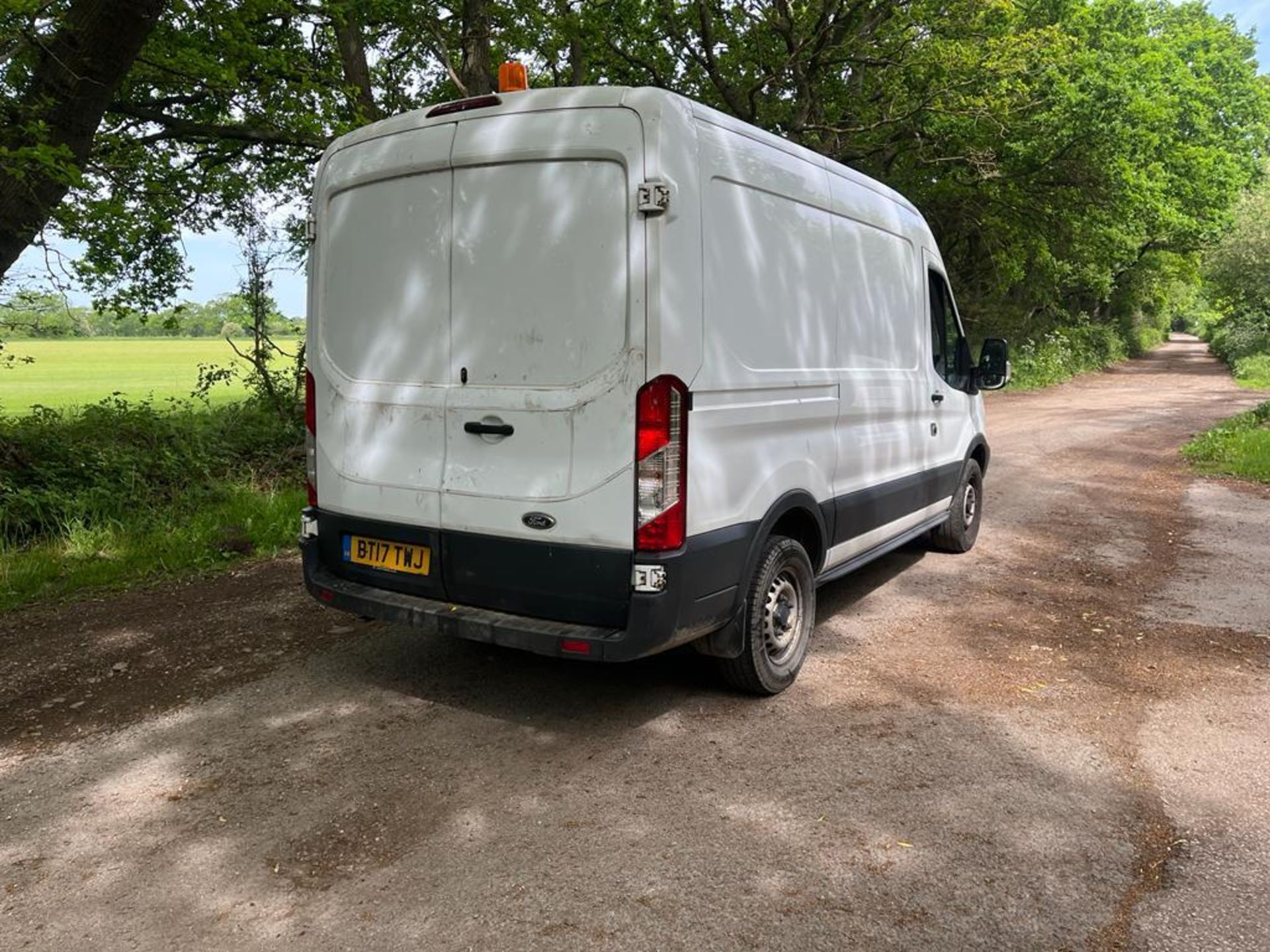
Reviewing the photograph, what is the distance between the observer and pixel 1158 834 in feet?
9.52

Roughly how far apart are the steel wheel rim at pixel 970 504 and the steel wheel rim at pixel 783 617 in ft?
9.91

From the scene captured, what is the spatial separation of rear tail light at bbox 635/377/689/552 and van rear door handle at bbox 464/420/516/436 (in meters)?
0.58

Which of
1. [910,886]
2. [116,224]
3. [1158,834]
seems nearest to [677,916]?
[910,886]

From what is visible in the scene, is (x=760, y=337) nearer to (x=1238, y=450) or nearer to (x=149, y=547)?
(x=149, y=547)

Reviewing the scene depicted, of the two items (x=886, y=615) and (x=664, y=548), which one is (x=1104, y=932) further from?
(x=886, y=615)

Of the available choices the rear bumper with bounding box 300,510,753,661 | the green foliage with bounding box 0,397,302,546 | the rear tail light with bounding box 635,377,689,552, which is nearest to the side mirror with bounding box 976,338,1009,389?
the rear bumper with bounding box 300,510,753,661

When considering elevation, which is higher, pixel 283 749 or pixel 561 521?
pixel 561 521

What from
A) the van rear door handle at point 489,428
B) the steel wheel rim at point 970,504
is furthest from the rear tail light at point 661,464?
the steel wheel rim at point 970,504

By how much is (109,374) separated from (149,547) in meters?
8.26

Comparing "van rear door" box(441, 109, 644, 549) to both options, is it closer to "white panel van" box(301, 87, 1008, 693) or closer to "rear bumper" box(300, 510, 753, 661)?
"white panel van" box(301, 87, 1008, 693)

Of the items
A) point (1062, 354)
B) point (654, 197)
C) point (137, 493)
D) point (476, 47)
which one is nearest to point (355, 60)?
point (476, 47)

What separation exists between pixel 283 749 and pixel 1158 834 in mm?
3241

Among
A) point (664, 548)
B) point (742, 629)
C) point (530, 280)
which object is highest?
point (530, 280)

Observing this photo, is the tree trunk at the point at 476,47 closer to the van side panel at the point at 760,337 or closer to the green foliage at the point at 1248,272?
the van side panel at the point at 760,337
